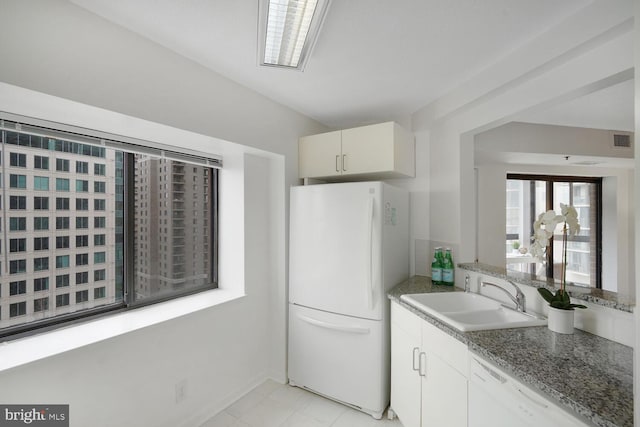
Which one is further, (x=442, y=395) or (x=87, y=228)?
(x=87, y=228)

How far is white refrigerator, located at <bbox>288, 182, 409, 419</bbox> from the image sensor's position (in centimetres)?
199

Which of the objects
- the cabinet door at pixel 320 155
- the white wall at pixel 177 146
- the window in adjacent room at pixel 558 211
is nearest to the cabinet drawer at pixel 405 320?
the white wall at pixel 177 146

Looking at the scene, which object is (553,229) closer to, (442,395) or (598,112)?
(442,395)

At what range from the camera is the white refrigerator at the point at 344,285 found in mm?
Answer: 1992

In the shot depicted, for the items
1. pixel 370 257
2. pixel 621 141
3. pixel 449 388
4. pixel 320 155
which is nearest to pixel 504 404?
pixel 449 388

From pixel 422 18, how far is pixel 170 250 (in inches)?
85.5

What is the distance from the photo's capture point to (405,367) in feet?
5.95

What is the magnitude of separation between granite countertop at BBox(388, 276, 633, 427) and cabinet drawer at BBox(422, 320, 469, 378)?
0.19 ft

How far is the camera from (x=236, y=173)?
7.66 feet

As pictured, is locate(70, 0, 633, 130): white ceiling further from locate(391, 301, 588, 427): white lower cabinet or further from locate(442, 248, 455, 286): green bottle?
locate(391, 301, 588, 427): white lower cabinet

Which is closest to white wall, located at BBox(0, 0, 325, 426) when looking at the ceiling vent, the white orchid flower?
the white orchid flower

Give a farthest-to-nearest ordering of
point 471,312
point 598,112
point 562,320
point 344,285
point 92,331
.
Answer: point 598,112 → point 344,285 → point 471,312 → point 92,331 → point 562,320

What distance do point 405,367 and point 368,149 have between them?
1.55 metres

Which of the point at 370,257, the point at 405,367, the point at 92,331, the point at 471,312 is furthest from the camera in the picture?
the point at 370,257
